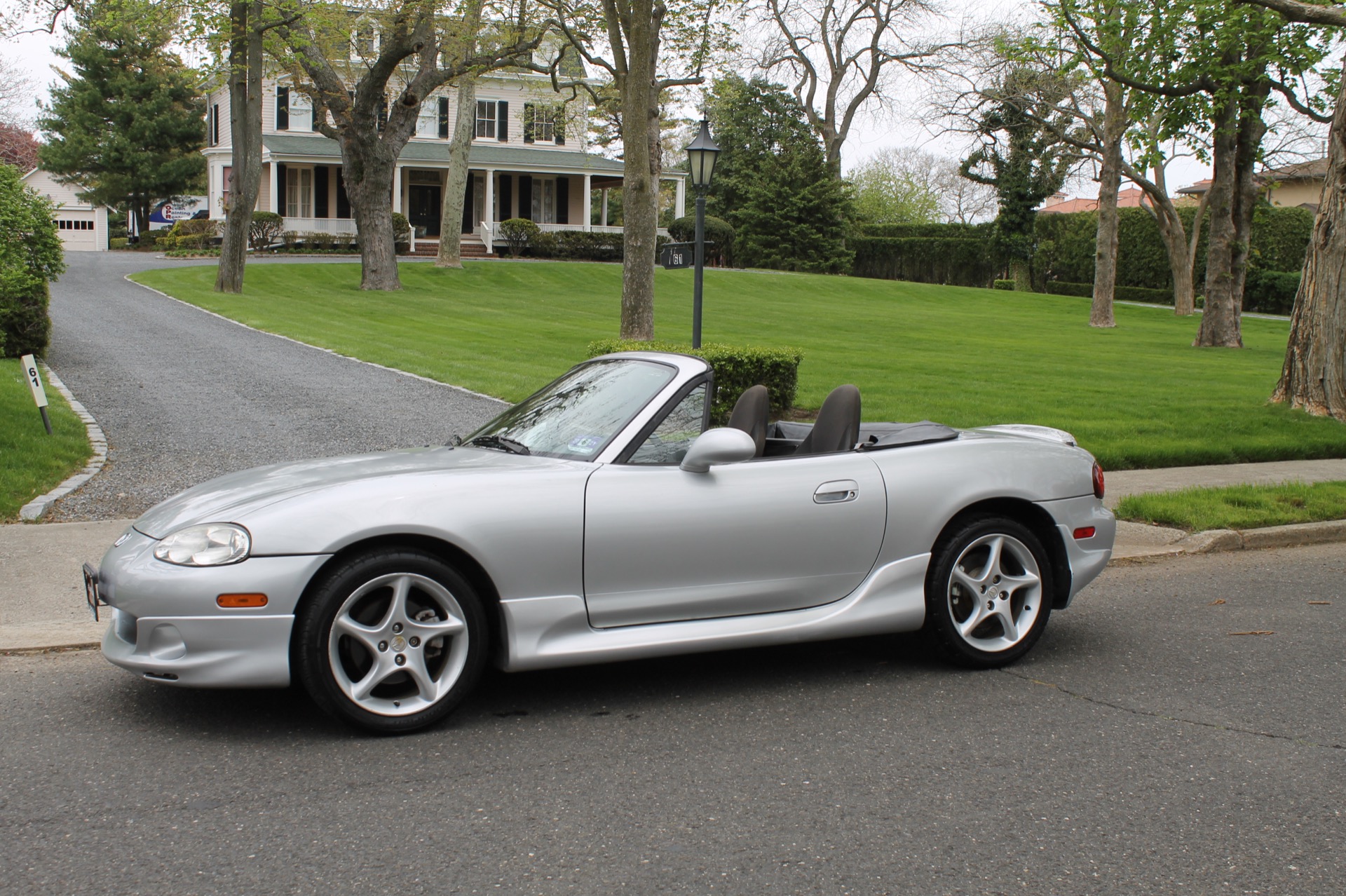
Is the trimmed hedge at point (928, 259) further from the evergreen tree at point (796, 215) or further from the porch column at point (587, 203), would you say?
the porch column at point (587, 203)

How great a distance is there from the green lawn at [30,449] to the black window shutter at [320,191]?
3430 centimetres

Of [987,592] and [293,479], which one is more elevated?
[293,479]

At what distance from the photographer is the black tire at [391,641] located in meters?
4.02

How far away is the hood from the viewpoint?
4.23 meters

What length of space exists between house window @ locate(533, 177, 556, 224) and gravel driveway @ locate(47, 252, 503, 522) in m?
27.5

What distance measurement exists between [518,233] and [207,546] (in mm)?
40714

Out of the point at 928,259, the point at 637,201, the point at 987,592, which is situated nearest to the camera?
the point at 987,592

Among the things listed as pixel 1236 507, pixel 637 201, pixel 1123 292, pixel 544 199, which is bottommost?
pixel 1236 507

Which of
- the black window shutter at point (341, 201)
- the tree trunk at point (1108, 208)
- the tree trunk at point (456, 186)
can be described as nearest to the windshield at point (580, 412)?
the tree trunk at point (1108, 208)

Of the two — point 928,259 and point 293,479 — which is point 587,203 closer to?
point 928,259

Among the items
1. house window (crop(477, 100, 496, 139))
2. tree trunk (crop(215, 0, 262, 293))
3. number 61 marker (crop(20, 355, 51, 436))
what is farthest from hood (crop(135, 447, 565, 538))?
house window (crop(477, 100, 496, 139))

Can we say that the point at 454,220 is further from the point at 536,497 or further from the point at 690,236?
the point at 536,497

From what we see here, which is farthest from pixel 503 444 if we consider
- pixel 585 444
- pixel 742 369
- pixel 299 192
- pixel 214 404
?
pixel 299 192

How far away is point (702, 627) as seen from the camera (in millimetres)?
4594
